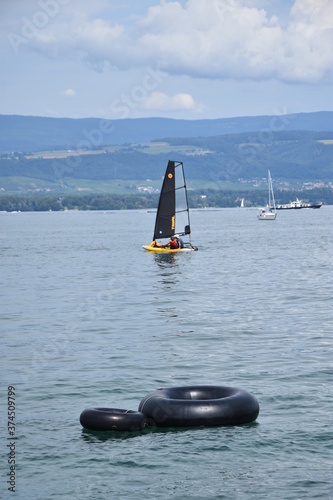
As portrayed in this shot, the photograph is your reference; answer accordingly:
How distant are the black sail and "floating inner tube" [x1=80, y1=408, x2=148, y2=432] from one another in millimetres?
66329

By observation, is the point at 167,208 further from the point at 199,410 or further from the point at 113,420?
the point at 113,420

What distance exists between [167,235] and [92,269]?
15.1 metres

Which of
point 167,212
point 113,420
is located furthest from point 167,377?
point 167,212

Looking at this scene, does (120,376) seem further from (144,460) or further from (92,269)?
(92,269)

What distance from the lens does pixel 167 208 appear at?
8981cm

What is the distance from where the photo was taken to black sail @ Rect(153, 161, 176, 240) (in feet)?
293

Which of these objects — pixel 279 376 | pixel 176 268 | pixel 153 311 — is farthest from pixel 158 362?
pixel 176 268

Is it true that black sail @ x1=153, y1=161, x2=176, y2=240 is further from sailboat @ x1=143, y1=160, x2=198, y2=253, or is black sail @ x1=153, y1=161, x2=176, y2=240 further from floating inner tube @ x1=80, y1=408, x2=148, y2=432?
floating inner tube @ x1=80, y1=408, x2=148, y2=432

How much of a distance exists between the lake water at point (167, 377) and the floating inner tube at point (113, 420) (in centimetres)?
23

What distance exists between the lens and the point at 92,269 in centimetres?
7781

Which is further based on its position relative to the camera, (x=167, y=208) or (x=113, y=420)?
(x=167, y=208)

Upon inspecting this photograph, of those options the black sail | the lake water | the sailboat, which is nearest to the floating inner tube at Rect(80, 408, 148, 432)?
the lake water

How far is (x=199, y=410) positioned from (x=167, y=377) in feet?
21.6

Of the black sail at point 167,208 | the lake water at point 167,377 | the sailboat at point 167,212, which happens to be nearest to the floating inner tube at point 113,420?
the lake water at point 167,377
